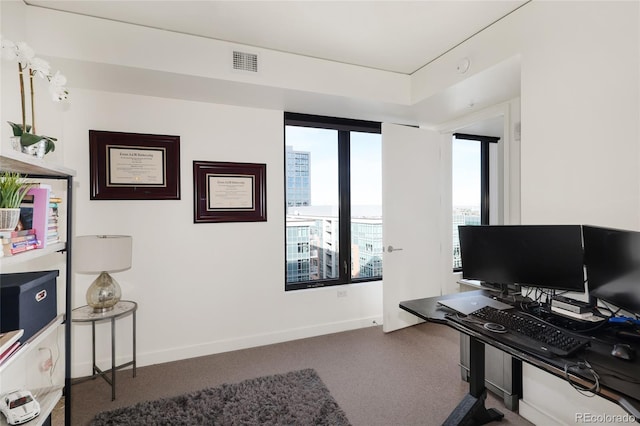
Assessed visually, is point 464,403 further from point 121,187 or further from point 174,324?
point 121,187

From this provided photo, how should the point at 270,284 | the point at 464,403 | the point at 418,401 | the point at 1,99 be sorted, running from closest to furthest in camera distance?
the point at 1,99, the point at 464,403, the point at 418,401, the point at 270,284

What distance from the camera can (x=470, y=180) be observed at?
14.8 ft

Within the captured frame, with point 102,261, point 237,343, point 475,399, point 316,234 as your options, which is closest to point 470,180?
point 316,234

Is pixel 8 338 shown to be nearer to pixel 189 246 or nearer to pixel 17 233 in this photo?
pixel 17 233

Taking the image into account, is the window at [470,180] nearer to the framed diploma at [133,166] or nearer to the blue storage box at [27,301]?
the framed diploma at [133,166]

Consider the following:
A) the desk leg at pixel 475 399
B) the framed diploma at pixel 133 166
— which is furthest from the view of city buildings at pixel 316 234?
the desk leg at pixel 475 399

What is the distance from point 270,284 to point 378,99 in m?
2.07

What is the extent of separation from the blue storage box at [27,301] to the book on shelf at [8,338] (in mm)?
62

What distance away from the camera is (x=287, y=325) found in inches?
129

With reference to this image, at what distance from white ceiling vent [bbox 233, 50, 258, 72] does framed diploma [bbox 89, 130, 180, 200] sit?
34.0 inches

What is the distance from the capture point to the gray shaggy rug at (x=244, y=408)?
2006 mm

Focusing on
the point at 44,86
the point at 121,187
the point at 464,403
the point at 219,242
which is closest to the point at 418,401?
the point at 464,403

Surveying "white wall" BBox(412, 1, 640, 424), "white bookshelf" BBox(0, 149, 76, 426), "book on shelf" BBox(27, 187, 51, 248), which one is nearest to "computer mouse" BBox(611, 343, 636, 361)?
"white wall" BBox(412, 1, 640, 424)

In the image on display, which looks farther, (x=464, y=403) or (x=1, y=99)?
(x=464, y=403)
